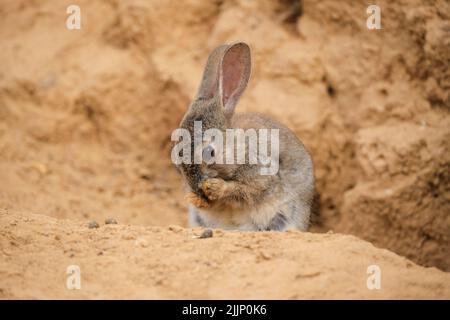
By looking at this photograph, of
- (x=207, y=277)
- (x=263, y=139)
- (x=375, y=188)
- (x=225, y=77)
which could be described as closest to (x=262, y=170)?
(x=263, y=139)

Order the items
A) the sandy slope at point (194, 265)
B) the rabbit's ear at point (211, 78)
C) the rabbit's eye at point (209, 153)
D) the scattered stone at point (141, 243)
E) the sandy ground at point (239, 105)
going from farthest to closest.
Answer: the sandy ground at point (239, 105)
the rabbit's ear at point (211, 78)
the rabbit's eye at point (209, 153)
the scattered stone at point (141, 243)
the sandy slope at point (194, 265)

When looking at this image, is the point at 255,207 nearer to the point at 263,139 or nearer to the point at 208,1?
the point at 263,139

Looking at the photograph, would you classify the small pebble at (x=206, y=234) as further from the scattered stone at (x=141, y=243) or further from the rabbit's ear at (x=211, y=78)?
the rabbit's ear at (x=211, y=78)

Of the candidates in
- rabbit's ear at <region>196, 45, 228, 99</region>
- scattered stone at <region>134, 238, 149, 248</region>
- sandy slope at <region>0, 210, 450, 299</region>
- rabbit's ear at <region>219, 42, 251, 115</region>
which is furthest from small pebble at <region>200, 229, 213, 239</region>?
rabbit's ear at <region>196, 45, 228, 99</region>

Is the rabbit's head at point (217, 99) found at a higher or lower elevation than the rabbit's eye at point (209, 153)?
higher

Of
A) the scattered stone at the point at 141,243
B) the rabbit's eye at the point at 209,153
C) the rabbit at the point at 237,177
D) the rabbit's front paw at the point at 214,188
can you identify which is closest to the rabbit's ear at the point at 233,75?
the rabbit at the point at 237,177

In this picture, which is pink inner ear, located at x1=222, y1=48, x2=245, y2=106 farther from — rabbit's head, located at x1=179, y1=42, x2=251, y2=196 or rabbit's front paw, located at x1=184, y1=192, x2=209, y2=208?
rabbit's front paw, located at x1=184, y1=192, x2=209, y2=208

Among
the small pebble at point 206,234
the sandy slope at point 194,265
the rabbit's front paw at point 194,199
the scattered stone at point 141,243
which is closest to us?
the sandy slope at point 194,265
